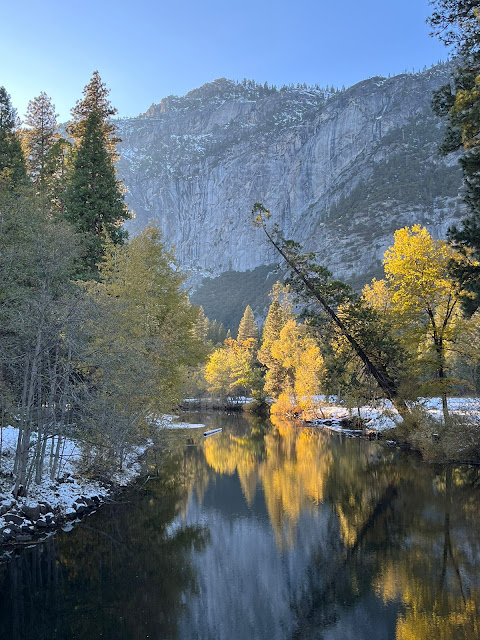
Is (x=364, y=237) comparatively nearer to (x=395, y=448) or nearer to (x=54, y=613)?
(x=395, y=448)

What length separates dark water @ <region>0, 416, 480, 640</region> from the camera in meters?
9.23

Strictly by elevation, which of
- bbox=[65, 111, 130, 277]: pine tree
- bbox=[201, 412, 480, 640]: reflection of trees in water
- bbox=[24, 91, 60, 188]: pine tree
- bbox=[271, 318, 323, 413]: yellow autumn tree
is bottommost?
bbox=[201, 412, 480, 640]: reflection of trees in water

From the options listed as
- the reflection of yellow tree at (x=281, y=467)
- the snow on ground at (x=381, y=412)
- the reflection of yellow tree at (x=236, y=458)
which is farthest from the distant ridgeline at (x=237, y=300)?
the reflection of yellow tree at (x=281, y=467)

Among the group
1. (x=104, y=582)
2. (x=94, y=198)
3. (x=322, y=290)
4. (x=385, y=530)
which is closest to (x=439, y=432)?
(x=322, y=290)

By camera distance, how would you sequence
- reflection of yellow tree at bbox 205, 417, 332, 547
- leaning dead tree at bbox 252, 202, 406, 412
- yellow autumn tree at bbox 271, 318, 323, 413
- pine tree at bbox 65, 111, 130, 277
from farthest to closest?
yellow autumn tree at bbox 271, 318, 323, 413 < pine tree at bbox 65, 111, 130, 277 < leaning dead tree at bbox 252, 202, 406, 412 < reflection of yellow tree at bbox 205, 417, 332, 547

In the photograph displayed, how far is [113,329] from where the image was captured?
17203 mm

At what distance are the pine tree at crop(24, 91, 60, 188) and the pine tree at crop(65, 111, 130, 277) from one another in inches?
347

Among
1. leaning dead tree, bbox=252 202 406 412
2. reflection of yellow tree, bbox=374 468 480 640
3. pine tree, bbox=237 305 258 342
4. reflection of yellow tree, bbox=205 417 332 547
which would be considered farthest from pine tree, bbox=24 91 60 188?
pine tree, bbox=237 305 258 342

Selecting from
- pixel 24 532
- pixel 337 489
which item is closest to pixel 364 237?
pixel 337 489

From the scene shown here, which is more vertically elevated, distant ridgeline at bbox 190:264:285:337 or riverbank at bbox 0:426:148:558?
distant ridgeline at bbox 190:264:285:337

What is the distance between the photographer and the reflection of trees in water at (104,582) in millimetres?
9258

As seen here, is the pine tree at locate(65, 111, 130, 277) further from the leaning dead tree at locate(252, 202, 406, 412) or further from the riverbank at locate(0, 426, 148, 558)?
the riverbank at locate(0, 426, 148, 558)

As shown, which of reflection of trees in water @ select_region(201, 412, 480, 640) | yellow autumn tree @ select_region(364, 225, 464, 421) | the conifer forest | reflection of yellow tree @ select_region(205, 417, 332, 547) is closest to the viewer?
reflection of trees in water @ select_region(201, 412, 480, 640)

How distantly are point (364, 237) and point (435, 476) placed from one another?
13397 centimetres
